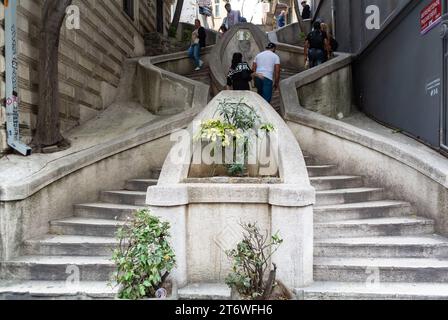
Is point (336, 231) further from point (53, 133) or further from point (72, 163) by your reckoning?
point (53, 133)

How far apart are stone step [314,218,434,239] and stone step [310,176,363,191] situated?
108 cm

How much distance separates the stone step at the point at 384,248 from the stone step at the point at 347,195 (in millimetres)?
952

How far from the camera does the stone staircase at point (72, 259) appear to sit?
4383 millimetres

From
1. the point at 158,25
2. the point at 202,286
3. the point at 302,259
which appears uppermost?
the point at 158,25

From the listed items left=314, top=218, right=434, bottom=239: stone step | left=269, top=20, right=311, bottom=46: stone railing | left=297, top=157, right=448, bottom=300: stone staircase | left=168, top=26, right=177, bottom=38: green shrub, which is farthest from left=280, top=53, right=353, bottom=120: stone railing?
left=269, top=20, right=311, bottom=46: stone railing

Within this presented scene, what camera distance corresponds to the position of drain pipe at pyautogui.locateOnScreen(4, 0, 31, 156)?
20.5 feet

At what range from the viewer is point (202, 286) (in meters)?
4.38

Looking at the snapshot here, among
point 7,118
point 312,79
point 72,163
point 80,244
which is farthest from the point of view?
point 312,79

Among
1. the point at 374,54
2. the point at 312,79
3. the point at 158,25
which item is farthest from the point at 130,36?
the point at 374,54

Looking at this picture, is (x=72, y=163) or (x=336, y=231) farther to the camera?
(x=72, y=163)

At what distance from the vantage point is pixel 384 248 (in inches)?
189

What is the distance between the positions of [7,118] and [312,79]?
646 centimetres

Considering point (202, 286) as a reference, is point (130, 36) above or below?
above

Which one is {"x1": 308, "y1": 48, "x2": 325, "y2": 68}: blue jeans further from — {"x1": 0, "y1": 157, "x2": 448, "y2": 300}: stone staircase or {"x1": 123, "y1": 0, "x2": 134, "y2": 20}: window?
{"x1": 123, "y1": 0, "x2": 134, "y2": 20}: window
